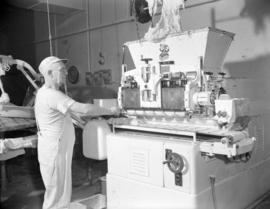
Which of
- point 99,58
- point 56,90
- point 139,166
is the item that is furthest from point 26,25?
point 139,166

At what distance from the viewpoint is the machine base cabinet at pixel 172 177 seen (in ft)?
6.27

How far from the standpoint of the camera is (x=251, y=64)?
321cm

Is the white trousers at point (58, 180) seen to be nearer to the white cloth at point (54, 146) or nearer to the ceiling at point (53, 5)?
the white cloth at point (54, 146)

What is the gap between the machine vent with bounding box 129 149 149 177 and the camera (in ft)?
7.00

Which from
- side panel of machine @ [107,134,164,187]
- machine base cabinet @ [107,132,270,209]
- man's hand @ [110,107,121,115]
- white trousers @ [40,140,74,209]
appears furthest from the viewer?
man's hand @ [110,107,121,115]

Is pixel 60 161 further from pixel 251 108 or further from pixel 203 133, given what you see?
pixel 251 108

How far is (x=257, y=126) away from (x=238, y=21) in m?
1.34

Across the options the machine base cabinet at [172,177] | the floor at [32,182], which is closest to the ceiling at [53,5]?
the floor at [32,182]

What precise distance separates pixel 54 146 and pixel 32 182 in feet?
5.08

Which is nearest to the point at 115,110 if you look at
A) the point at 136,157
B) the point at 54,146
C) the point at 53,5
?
the point at 136,157

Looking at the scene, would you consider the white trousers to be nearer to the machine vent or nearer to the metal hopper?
the machine vent

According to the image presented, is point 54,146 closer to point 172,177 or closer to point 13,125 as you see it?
point 13,125

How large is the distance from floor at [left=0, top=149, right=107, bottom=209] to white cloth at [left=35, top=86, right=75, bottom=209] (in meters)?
0.64

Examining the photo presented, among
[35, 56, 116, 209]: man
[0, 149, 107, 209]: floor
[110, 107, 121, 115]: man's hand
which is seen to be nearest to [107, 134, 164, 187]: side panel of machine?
[110, 107, 121, 115]: man's hand
